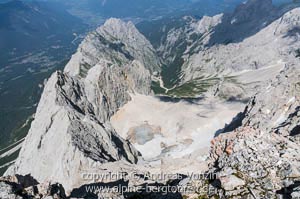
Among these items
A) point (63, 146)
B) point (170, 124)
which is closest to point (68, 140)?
point (63, 146)

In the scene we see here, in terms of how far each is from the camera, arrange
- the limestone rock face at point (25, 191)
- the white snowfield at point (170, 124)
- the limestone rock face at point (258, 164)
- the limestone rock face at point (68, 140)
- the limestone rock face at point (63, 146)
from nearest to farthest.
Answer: the limestone rock face at point (258, 164), the limestone rock face at point (25, 191), the limestone rock face at point (63, 146), the limestone rock face at point (68, 140), the white snowfield at point (170, 124)

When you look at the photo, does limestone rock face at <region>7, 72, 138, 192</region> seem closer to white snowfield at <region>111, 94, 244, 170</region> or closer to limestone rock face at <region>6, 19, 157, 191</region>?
limestone rock face at <region>6, 19, 157, 191</region>

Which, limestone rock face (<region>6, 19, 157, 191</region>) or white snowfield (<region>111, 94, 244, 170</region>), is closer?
limestone rock face (<region>6, 19, 157, 191</region>)

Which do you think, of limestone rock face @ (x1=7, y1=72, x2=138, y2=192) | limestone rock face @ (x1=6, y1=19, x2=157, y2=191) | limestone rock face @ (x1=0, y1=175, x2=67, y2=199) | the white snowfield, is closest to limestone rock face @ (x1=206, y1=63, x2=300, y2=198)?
limestone rock face @ (x1=0, y1=175, x2=67, y2=199)

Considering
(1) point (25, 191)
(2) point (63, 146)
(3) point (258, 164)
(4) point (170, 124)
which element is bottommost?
(1) point (25, 191)

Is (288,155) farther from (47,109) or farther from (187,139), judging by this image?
(187,139)

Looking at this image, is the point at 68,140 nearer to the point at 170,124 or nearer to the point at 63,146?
the point at 63,146

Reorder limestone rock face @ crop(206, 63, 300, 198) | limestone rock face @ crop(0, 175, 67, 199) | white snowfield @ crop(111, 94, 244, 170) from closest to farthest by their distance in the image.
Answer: limestone rock face @ crop(206, 63, 300, 198) → limestone rock face @ crop(0, 175, 67, 199) → white snowfield @ crop(111, 94, 244, 170)

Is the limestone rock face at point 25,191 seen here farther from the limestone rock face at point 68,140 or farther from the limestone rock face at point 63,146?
the limestone rock face at point 63,146

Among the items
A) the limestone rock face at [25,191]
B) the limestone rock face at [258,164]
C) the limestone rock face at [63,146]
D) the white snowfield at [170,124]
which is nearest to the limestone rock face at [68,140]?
the limestone rock face at [63,146]

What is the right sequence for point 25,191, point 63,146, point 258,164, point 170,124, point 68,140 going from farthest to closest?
point 170,124 → point 68,140 → point 63,146 → point 25,191 → point 258,164

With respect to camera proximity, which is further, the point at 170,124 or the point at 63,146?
the point at 170,124

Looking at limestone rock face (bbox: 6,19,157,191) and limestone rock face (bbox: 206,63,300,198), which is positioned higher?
limestone rock face (bbox: 6,19,157,191)
